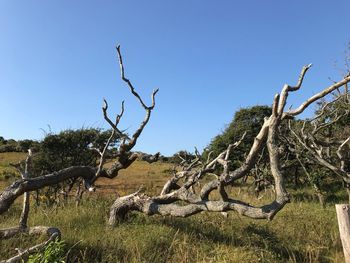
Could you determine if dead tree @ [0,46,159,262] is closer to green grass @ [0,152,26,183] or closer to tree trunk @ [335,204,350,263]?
tree trunk @ [335,204,350,263]

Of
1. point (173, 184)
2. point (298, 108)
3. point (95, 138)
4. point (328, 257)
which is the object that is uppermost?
point (95, 138)

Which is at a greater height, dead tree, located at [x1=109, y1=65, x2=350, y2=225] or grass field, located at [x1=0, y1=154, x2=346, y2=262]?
dead tree, located at [x1=109, y1=65, x2=350, y2=225]

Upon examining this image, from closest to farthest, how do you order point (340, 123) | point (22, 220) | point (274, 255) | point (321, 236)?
point (22, 220) < point (274, 255) < point (321, 236) < point (340, 123)

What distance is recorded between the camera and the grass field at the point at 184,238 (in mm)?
6586

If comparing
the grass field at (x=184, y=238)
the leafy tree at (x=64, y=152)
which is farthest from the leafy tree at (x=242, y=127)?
the grass field at (x=184, y=238)

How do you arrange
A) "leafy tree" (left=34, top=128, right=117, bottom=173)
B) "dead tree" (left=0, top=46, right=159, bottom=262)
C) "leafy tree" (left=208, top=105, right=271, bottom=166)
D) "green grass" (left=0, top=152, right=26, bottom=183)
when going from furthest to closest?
"green grass" (left=0, top=152, right=26, bottom=183) → "leafy tree" (left=208, top=105, right=271, bottom=166) → "leafy tree" (left=34, top=128, right=117, bottom=173) → "dead tree" (left=0, top=46, right=159, bottom=262)

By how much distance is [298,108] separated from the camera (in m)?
7.25

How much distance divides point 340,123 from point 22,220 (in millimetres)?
15956

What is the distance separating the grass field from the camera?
6.59 metres

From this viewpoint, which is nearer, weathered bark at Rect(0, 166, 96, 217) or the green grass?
weathered bark at Rect(0, 166, 96, 217)

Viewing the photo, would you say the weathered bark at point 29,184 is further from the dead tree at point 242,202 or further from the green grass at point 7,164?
the green grass at point 7,164

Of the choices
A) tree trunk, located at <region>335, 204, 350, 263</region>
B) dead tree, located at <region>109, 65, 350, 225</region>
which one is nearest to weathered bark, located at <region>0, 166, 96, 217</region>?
dead tree, located at <region>109, 65, 350, 225</region>

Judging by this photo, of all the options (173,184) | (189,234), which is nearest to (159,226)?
(189,234)

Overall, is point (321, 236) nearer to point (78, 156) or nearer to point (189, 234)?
point (189, 234)
